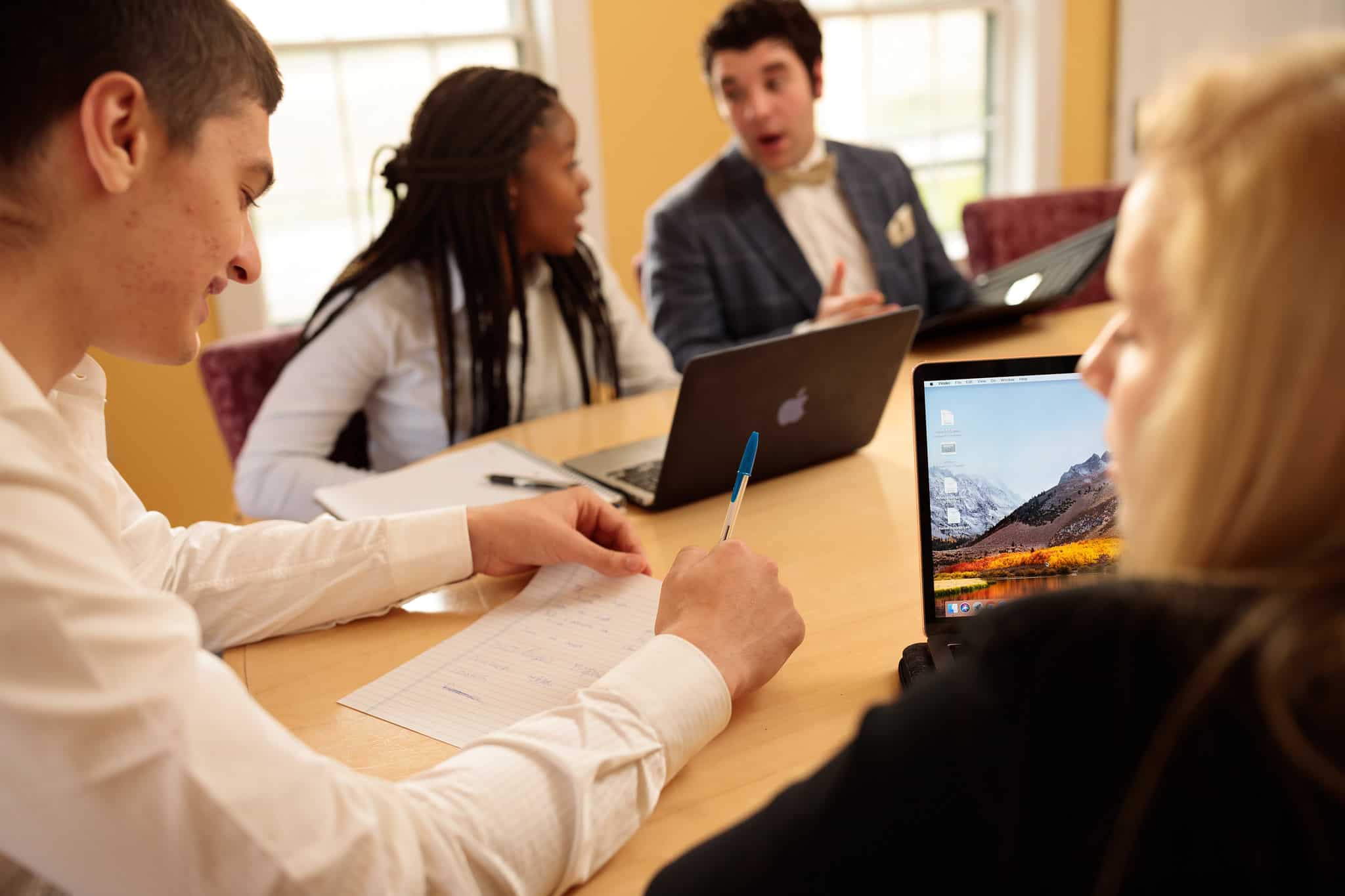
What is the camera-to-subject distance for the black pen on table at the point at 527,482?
1.39 meters

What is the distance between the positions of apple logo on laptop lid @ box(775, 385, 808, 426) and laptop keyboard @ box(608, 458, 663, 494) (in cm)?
17

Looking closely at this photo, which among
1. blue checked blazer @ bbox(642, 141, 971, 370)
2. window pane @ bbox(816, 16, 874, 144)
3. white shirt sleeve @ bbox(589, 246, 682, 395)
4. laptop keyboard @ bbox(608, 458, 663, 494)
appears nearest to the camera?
laptop keyboard @ bbox(608, 458, 663, 494)

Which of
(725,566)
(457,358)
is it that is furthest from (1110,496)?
(457,358)

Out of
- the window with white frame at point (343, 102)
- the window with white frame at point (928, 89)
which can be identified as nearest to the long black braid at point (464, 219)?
the window with white frame at point (343, 102)

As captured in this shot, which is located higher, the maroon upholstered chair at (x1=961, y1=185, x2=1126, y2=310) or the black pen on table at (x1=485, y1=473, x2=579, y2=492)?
the maroon upholstered chair at (x1=961, y1=185, x2=1126, y2=310)

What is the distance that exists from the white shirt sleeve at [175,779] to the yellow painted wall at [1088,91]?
164 inches

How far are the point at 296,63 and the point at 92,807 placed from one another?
2.99 metres

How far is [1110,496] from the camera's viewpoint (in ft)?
2.97

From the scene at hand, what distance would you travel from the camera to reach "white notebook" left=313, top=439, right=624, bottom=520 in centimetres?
135

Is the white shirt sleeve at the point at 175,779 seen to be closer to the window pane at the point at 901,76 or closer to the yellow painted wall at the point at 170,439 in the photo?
the yellow painted wall at the point at 170,439

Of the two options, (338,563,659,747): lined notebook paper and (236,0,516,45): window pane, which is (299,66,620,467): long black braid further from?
(236,0,516,45): window pane

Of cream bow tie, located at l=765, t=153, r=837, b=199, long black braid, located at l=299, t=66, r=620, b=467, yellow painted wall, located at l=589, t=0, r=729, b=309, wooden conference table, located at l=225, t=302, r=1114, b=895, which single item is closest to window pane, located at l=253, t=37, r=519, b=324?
yellow painted wall, located at l=589, t=0, r=729, b=309

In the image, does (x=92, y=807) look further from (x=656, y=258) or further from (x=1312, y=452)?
(x=656, y=258)

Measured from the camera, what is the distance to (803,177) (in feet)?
8.83
